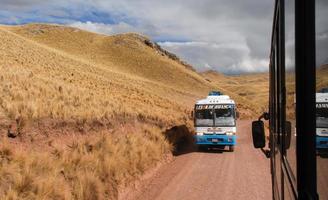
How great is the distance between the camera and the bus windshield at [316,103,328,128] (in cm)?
204

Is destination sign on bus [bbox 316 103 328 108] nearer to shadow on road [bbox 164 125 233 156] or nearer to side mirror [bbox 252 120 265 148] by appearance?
side mirror [bbox 252 120 265 148]

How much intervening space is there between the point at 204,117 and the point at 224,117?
1059 millimetres

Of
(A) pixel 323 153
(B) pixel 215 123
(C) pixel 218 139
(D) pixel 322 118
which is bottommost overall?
(C) pixel 218 139

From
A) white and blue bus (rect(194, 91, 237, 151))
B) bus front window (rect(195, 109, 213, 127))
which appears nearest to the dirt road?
white and blue bus (rect(194, 91, 237, 151))

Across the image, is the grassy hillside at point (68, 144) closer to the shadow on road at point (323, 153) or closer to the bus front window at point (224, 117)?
the bus front window at point (224, 117)

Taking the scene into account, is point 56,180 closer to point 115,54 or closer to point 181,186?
point 181,186

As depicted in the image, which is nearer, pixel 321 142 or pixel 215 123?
pixel 321 142

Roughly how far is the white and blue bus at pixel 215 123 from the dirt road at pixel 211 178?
1.03m

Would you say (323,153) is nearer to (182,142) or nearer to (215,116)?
(215,116)

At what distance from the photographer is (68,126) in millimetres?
17531

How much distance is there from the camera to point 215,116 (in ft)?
72.0

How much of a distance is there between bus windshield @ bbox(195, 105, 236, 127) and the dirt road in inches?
72.6

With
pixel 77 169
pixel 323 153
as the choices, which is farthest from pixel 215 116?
pixel 323 153

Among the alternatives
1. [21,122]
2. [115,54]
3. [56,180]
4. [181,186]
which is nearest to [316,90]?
[56,180]
